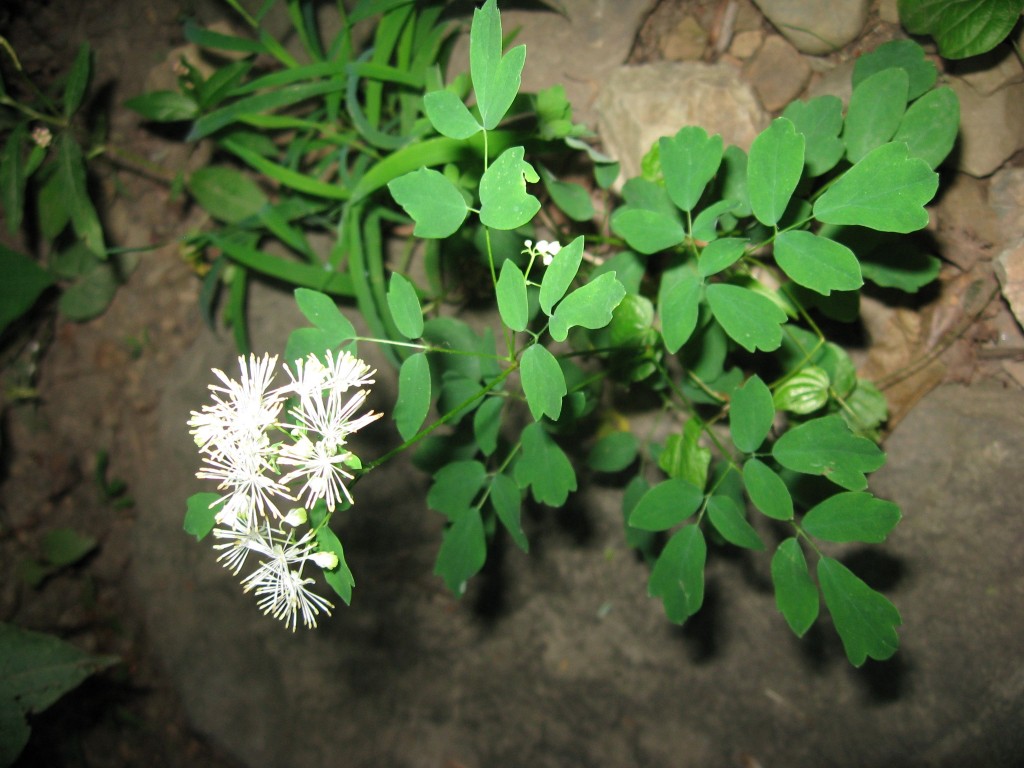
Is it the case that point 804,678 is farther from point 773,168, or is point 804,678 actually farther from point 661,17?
point 661,17

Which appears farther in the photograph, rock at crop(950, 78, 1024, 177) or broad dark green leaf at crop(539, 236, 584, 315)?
rock at crop(950, 78, 1024, 177)

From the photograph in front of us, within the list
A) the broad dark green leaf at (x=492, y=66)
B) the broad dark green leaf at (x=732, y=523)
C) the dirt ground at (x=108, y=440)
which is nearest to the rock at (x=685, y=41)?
the broad dark green leaf at (x=492, y=66)

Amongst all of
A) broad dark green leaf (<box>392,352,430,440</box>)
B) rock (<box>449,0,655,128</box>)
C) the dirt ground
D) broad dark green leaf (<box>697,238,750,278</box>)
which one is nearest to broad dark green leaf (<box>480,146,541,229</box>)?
broad dark green leaf (<box>392,352,430,440</box>)

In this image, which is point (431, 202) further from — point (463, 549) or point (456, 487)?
point (463, 549)

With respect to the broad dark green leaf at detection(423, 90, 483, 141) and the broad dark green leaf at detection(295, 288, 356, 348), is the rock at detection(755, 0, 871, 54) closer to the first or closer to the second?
the broad dark green leaf at detection(423, 90, 483, 141)

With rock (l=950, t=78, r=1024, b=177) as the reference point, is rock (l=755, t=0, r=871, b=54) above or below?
Answer: above

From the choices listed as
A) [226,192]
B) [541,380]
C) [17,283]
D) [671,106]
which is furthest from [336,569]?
[17,283]

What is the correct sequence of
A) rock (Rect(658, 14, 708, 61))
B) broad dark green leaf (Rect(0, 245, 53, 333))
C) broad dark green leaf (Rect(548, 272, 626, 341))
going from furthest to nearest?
broad dark green leaf (Rect(0, 245, 53, 333)) → rock (Rect(658, 14, 708, 61)) → broad dark green leaf (Rect(548, 272, 626, 341))
